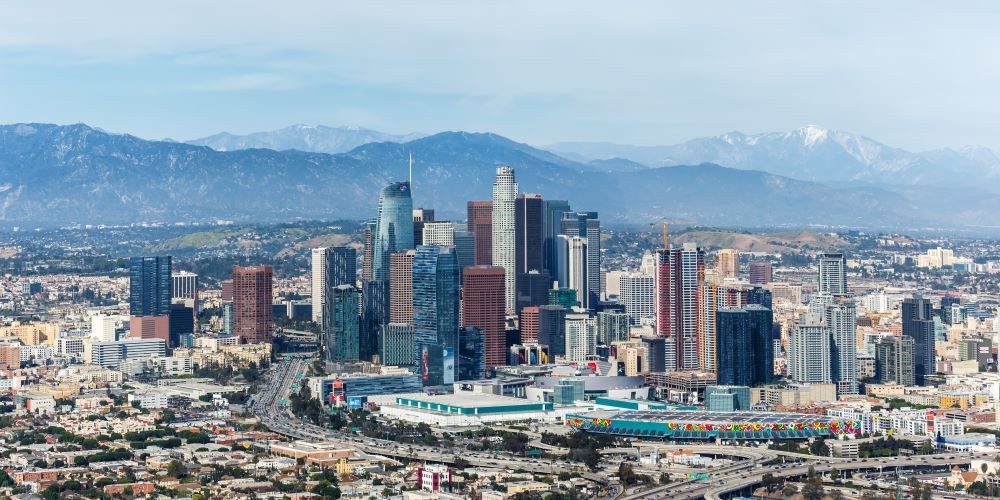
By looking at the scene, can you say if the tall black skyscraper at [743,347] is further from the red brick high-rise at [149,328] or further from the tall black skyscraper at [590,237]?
the red brick high-rise at [149,328]

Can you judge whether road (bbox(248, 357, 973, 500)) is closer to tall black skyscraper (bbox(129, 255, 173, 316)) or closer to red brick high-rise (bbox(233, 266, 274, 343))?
red brick high-rise (bbox(233, 266, 274, 343))

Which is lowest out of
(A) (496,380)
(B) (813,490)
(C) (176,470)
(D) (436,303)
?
(B) (813,490)

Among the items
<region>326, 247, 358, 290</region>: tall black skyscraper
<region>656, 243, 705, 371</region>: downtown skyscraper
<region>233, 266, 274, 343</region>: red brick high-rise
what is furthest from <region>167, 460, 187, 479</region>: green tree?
<region>326, 247, 358, 290</region>: tall black skyscraper

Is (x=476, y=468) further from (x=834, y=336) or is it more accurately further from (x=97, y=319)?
(x=97, y=319)

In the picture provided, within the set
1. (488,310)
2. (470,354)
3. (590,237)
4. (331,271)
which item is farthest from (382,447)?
(590,237)

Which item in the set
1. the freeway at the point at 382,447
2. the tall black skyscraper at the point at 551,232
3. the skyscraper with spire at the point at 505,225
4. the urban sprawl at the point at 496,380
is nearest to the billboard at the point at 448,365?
the urban sprawl at the point at 496,380

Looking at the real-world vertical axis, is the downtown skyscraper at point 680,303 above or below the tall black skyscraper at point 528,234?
below

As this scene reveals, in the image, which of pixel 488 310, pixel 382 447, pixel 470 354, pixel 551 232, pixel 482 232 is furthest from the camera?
pixel 482 232

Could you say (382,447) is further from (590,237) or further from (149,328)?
(590,237)
